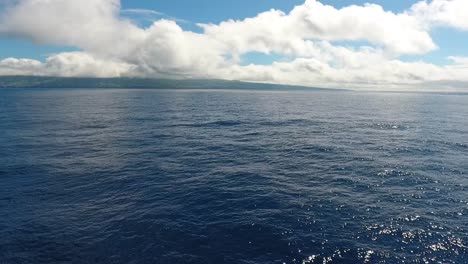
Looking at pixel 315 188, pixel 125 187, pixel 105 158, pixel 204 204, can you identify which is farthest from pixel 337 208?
pixel 105 158

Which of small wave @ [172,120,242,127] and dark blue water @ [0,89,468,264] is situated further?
small wave @ [172,120,242,127]

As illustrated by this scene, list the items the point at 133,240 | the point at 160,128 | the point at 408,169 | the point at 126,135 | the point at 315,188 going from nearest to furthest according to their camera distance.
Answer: the point at 133,240
the point at 315,188
the point at 408,169
the point at 126,135
the point at 160,128

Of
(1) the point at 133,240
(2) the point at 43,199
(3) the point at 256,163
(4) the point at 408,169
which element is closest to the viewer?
(1) the point at 133,240

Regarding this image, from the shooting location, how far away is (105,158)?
5847 centimetres

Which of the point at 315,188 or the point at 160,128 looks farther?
the point at 160,128

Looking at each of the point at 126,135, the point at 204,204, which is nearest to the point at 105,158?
the point at 126,135

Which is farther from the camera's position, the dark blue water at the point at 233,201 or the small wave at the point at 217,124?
the small wave at the point at 217,124

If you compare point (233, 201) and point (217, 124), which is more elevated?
point (217, 124)

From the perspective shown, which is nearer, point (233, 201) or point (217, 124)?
point (233, 201)

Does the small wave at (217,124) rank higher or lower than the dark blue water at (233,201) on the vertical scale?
higher

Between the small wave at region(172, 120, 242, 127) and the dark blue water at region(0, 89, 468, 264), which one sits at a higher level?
the small wave at region(172, 120, 242, 127)

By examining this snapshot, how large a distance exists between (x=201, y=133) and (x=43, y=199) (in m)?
47.9

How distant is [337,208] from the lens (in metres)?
36.1

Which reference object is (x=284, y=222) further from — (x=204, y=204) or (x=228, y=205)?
(x=204, y=204)
